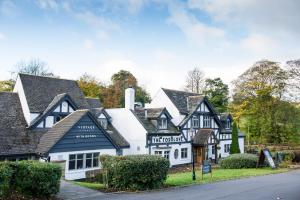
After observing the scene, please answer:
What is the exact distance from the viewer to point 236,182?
23781 mm

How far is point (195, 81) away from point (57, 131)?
1941 inches

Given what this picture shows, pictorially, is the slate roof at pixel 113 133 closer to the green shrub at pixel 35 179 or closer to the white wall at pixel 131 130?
the white wall at pixel 131 130

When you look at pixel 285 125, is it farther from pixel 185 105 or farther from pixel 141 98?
pixel 141 98

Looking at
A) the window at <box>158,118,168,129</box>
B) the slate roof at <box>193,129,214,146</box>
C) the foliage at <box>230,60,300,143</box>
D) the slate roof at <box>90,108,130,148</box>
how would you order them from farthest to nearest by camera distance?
the foliage at <box>230,60,300,143</box> → the slate roof at <box>193,129,214,146</box> → the window at <box>158,118,168,129</box> → the slate roof at <box>90,108,130,148</box>

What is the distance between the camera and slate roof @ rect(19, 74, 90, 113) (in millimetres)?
28897

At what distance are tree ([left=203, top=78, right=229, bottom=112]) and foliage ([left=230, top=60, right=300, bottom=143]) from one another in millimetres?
12216

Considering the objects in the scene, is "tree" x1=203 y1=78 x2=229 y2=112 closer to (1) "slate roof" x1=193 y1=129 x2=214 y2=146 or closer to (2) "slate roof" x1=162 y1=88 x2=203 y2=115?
(2) "slate roof" x1=162 y1=88 x2=203 y2=115

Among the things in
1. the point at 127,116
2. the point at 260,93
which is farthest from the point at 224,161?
the point at 260,93

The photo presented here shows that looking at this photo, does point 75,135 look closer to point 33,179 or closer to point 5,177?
point 33,179

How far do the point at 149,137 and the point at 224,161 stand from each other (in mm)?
7852

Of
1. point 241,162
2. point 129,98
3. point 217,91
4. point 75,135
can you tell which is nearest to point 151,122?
point 129,98

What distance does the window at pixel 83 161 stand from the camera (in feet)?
89.9

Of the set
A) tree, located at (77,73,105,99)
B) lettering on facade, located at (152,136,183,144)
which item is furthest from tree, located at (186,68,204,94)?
lettering on facade, located at (152,136,183,144)

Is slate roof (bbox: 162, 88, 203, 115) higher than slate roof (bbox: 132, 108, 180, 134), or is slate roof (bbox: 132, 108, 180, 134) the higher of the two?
slate roof (bbox: 162, 88, 203, 115)
